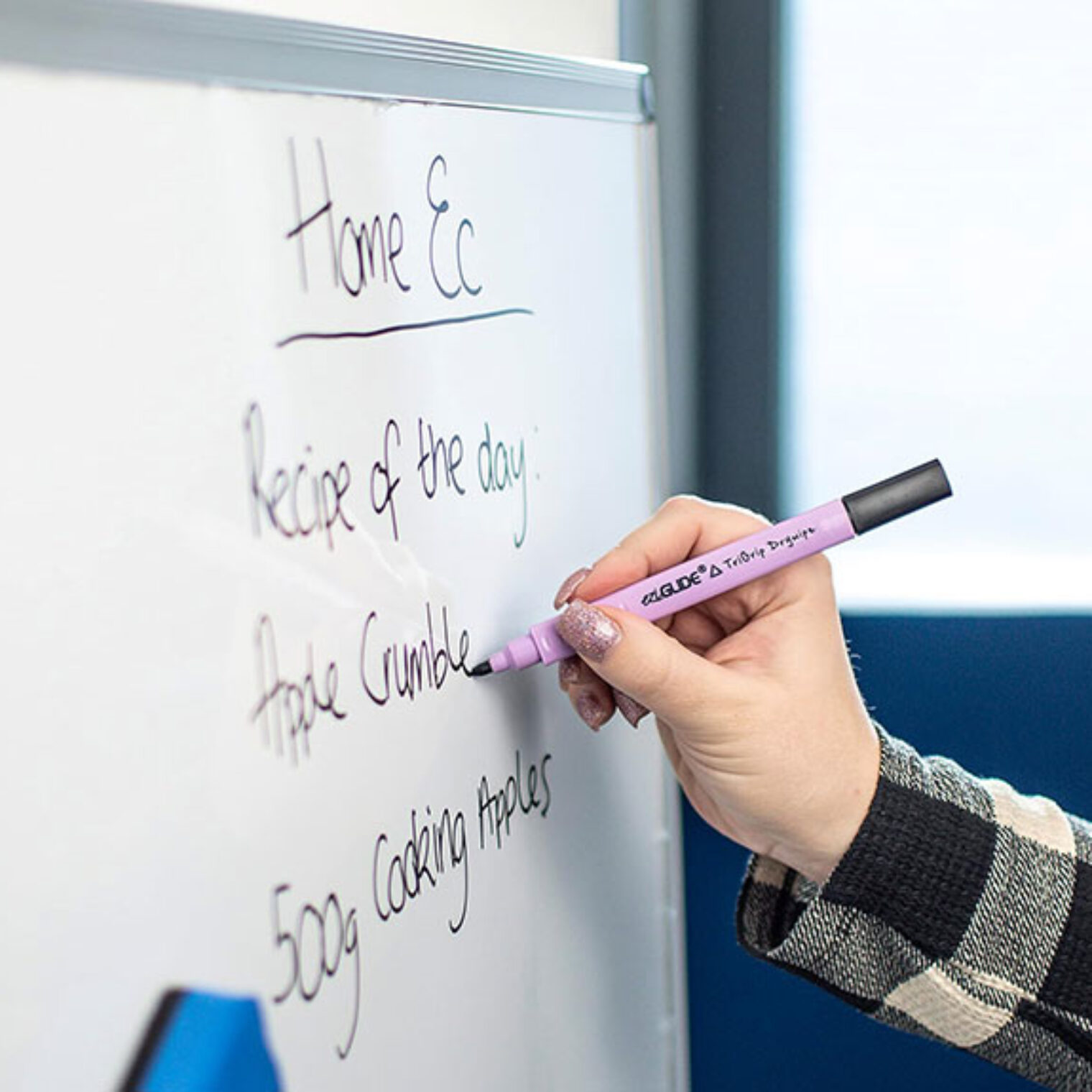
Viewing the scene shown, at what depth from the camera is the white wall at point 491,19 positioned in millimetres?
708

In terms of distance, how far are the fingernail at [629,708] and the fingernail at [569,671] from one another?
2 centimetres

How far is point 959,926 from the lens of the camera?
711 millimetres

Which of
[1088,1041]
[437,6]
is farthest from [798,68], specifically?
[1088,1041]

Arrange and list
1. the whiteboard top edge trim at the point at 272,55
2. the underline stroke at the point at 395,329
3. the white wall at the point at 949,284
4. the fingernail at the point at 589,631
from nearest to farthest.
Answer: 1. the whiteboard top edge trim at the point at 272,55
2. the underline stroke at the point at 395,329
3. the fingernail at the point at 589,631
4. the white wall at the point at 949,284

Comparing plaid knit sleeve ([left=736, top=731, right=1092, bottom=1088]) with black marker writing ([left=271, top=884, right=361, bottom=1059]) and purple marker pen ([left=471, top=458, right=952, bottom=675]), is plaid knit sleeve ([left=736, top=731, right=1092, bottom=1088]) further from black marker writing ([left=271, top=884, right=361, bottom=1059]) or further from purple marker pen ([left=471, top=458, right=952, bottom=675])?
black marker writing ([left=271, top=884, right=361, bottom=1059])

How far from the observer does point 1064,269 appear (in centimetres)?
112

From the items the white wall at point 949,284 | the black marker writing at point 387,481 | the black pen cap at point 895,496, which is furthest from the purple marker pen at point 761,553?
the white wall at point 949,284

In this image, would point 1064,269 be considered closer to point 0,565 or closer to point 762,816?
point 762,816

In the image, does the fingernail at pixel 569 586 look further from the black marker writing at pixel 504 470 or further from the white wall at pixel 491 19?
the white wall at pixel 491 19

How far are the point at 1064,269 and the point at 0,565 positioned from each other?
0.92m

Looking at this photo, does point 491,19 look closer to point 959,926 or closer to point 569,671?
point 569,671

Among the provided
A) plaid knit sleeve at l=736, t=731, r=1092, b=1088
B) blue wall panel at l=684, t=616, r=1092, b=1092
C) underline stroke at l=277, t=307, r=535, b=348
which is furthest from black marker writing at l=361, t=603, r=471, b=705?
blue wall panel at l=684, t=616, r=1092, b=1092

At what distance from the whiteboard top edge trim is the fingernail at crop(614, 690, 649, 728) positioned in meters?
0.28

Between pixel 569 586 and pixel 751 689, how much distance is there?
95 mm
